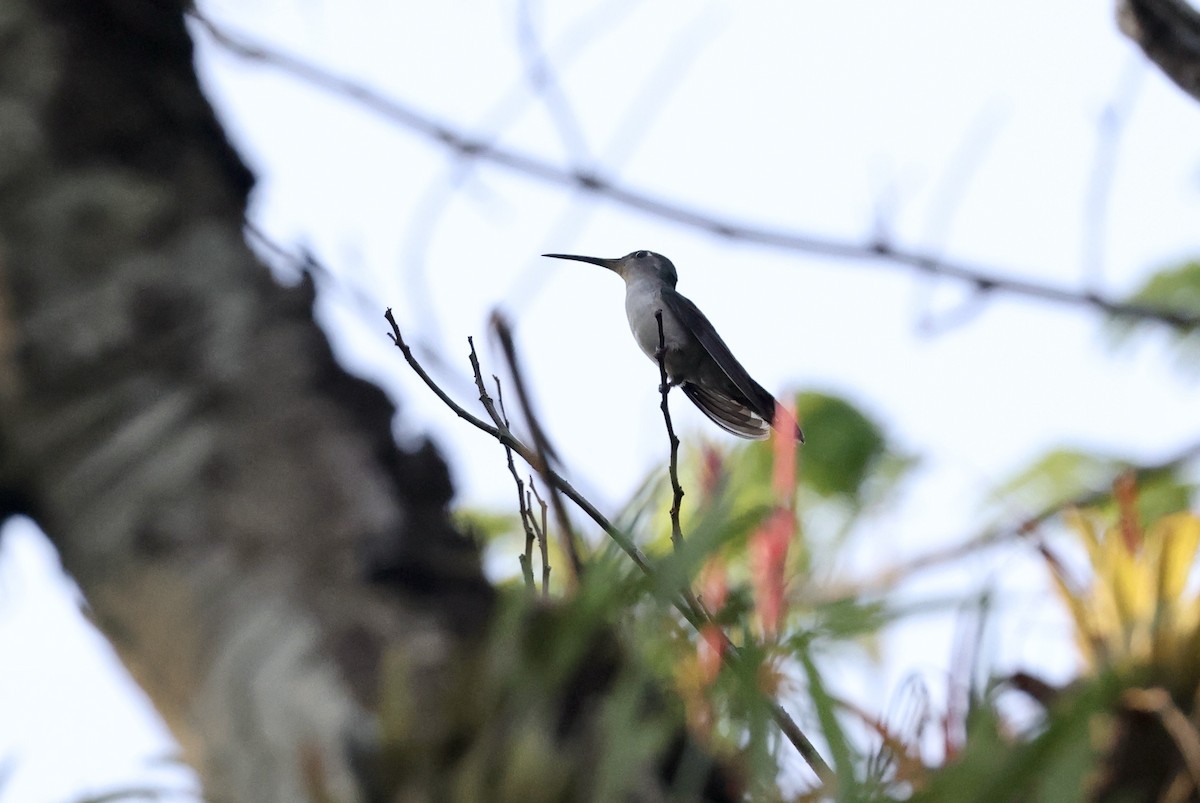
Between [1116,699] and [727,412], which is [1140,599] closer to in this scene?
[1116,699]

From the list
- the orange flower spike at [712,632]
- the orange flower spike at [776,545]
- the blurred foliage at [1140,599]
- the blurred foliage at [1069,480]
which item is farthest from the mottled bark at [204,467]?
the blurred foliage at [1069,480]

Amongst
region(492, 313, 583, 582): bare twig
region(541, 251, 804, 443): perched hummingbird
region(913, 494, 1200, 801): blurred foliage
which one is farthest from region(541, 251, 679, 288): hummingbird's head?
region(492, 313, 583, 582): bare twig

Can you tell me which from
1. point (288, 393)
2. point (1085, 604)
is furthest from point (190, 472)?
point (1085, 604)

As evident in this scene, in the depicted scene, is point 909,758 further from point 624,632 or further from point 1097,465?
point 1097,465

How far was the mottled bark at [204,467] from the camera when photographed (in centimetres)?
97

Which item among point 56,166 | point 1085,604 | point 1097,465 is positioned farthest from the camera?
point 1097,465

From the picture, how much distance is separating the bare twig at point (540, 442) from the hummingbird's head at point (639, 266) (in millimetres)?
4264

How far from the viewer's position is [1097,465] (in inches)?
195

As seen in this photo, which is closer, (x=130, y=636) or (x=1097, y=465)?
(x=130, y=636)

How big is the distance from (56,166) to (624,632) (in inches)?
27.6

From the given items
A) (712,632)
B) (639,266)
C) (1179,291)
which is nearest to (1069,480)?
(1179,291)

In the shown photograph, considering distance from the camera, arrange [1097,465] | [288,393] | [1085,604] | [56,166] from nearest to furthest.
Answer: [288,393] < [56,166] < [1085,604] < [1097,465]

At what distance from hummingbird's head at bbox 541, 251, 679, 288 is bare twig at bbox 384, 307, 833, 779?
12.0 ft

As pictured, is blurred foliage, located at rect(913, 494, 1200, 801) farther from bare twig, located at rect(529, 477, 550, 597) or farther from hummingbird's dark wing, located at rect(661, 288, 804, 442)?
hummingbird's dark wing, located at rect(661, 288, 804, 442)
